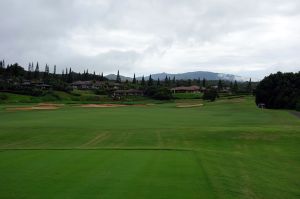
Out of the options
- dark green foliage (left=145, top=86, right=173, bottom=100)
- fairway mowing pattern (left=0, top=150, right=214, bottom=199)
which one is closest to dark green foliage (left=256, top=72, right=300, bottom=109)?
dark green foliage (left=145, top=86, right=173, bottom=100)

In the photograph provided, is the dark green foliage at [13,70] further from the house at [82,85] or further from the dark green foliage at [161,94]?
the dark green foliage at [161,94]

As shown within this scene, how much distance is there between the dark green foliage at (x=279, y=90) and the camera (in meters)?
84.9

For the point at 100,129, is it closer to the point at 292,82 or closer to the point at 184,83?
the point at 292,82

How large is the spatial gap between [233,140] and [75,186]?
19.0 m

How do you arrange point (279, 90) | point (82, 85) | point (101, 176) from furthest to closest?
point (82, 85)
point (279, 90)
point (101, 176)

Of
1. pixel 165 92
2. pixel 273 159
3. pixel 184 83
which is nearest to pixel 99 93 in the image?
pixel 165 92

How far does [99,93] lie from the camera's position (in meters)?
148

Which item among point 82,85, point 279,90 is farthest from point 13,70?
point 279,90

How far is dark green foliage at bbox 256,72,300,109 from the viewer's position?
279 ft

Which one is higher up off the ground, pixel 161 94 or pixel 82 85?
pixel 82 85

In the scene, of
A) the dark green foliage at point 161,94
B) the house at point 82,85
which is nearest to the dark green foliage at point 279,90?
the dark green foliage at point 161,94

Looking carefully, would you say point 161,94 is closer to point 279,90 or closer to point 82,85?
point 279,90

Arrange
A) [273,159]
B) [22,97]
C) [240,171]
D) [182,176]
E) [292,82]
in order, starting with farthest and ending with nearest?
[22,97] → [292,82] → [273,159] → [240,171] → [182,176]

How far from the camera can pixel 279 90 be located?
89188 mm
